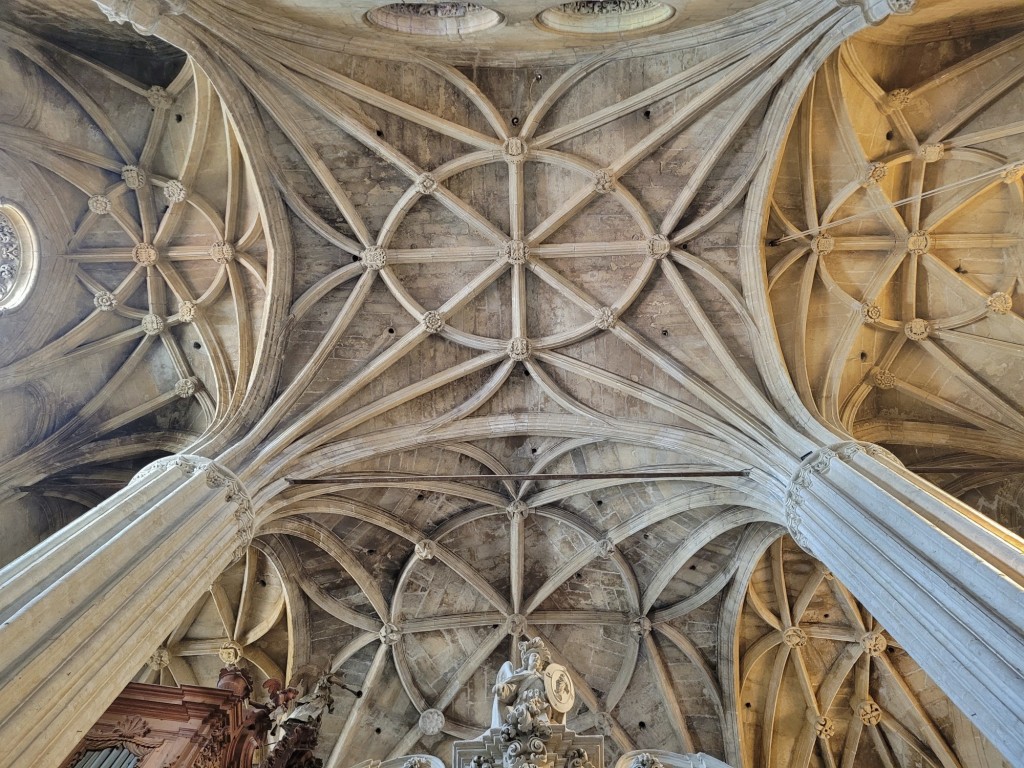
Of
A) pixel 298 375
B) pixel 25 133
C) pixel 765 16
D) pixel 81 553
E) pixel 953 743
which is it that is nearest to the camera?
pixel 81 553

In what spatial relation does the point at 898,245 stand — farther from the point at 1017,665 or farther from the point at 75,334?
the point at 75,334

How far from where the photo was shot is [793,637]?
49.4 feet

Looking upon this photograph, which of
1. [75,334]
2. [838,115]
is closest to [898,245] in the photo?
[838,115]

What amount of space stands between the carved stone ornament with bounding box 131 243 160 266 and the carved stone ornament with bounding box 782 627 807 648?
15505 mm

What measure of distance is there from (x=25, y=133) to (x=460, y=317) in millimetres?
8349

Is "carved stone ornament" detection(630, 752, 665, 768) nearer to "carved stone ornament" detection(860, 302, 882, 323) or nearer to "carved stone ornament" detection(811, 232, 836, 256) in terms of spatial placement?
"carved stone ornament" detection(860, 302, 882, 323)


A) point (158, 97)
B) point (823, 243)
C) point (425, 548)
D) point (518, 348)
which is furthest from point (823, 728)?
point (158, 97)

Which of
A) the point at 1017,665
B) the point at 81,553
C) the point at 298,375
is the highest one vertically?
the point at 298,375

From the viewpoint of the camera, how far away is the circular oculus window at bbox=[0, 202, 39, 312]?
1217 centimetres

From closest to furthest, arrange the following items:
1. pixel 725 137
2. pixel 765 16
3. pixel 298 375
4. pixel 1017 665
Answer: pixel 1017 665
pixel 765 16
pixel 725 137
pixel 298 375

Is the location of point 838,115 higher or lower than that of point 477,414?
higher

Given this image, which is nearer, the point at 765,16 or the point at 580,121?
the point at 765,16

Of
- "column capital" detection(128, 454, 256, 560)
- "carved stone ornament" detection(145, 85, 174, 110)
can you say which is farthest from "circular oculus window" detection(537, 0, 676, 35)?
"column capital" detection(128, 454, 256, 560)

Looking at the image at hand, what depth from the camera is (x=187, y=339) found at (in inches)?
559
